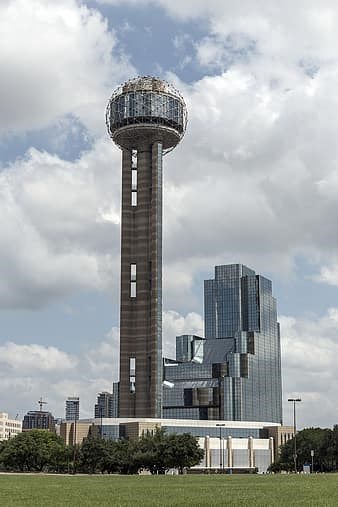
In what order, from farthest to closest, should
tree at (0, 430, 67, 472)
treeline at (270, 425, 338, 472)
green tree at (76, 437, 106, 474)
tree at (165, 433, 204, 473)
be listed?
tree at (0, 430, 67, 472) → treeline at (270, 425, 338, 472) → green tree at (76, 437, 106, 474) → tree at (165, 433, 204, 473)

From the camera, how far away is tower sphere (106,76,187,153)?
192 meters

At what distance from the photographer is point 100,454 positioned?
137500 millimetres

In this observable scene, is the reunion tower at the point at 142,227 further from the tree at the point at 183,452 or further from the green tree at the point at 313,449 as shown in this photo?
the tree at the point at 183,452

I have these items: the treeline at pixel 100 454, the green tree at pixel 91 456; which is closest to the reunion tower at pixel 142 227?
the treeline at pixel 100 454

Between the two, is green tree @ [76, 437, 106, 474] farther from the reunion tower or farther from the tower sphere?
the tower sphere

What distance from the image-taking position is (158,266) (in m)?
186

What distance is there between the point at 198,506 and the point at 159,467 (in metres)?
101

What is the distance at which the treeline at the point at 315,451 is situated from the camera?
143 m

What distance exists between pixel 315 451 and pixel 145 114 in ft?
300

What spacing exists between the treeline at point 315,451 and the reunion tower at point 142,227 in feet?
117

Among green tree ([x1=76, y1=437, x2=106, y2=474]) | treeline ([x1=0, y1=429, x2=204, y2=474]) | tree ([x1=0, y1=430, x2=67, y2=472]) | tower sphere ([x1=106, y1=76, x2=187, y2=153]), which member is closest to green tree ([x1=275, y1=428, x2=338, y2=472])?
treeline ([x1=0, y1=429, x2=204, y2=474])

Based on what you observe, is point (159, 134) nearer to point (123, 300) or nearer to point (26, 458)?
point (123, 300)

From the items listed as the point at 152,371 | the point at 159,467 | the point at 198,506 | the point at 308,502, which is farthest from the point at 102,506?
the point at 152,371

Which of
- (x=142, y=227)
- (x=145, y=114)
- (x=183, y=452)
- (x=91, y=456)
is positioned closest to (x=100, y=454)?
(x=91, y=456)
